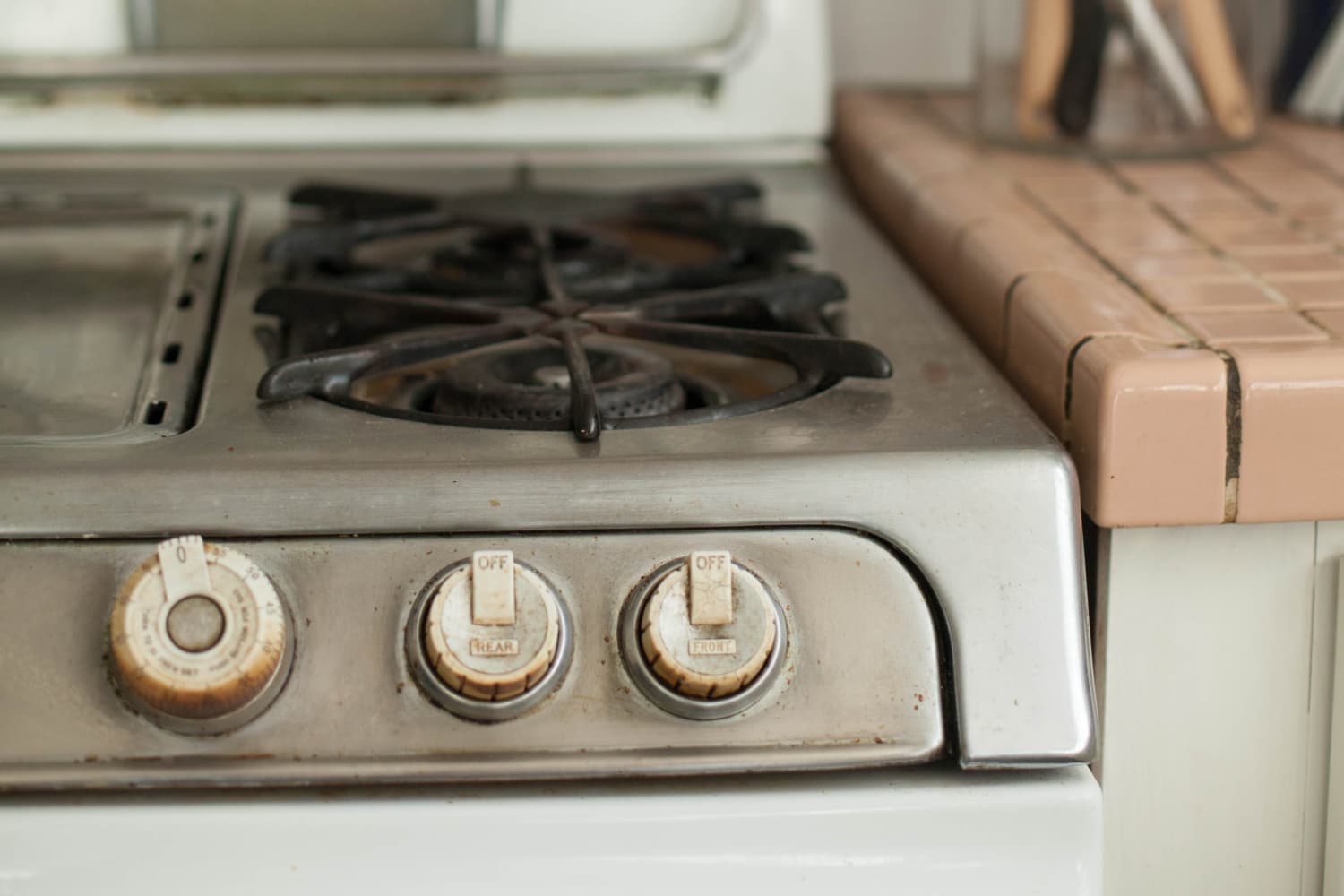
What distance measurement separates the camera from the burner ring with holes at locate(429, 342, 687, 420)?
644 millimetres

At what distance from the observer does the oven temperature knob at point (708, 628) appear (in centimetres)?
53

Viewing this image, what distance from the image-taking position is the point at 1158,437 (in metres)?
0.58

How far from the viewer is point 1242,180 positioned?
950 mm

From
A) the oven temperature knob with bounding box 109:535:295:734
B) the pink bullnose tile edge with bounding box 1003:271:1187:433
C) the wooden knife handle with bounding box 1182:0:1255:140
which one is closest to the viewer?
the oven temperature knob with bounding box 109:535:295:734

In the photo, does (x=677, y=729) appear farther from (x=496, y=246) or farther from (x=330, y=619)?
(x=496, y=246)

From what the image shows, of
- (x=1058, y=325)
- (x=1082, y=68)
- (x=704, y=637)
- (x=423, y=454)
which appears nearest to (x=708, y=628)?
(x=704, y=637)

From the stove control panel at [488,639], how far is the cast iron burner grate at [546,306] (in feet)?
0.27

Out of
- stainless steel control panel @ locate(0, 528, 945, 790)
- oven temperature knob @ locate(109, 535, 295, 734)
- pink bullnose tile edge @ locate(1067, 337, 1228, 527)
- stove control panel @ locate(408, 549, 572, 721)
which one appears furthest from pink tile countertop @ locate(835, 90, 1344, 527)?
oven temperature knob @ locate(109, 535, 295, 734)

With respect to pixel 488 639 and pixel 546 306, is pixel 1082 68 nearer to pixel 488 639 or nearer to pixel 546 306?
pixel 546 306

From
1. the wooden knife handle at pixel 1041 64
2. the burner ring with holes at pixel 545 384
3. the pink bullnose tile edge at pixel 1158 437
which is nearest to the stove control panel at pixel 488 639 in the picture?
the burner ring with holes at pixel 545 384

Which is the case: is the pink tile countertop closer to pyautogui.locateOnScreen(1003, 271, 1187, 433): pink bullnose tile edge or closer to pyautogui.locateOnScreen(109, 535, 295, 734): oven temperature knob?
pyautogui.locateOnScreen(1003, 271, 1187, 433): pink bullnose tile edge

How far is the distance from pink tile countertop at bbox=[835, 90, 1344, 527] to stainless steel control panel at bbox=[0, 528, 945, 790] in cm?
13

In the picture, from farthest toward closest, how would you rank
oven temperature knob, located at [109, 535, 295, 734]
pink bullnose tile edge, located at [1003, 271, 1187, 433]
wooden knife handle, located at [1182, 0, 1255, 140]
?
1. wooden knife handle, located at [1182, 0, 1255, 140]
2. pink bullnose tile edge, located at [1003, 271, 1187, 433]
3. oven temperature knob, located at [109, 535, 295, 734]

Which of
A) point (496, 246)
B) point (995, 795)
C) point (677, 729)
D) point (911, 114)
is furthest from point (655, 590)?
point (911, 114)
